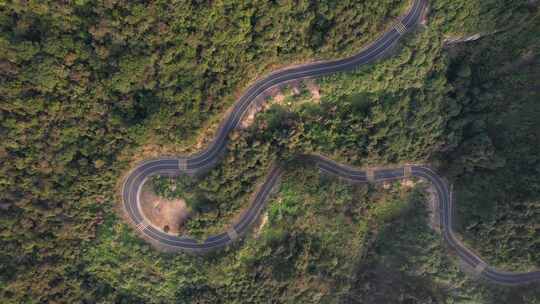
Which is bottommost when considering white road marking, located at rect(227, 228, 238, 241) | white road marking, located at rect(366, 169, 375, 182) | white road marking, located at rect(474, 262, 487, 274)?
white road marking, located at rect(227, 228, 238, 241)

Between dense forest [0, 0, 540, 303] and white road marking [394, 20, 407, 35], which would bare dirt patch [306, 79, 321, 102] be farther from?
white road marking [394, 20, 407, 35]

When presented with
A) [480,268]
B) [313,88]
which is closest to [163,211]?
[313,88]

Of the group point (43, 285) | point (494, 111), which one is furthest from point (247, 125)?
point (494, 111)

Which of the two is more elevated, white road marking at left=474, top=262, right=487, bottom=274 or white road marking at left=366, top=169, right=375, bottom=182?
white road marking at left=366, top=169, right=375, bottom=182

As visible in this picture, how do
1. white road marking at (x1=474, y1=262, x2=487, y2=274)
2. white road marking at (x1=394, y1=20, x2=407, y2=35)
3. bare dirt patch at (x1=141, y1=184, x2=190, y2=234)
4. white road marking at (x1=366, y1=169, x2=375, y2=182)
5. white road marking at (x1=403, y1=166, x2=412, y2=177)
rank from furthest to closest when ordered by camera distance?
white road marking at (x1=474, y1=262, x2=487, y2=274) → white road marking at (x1=403, y1=166, x2=412, y2=177) → white road marking at (x1=366, y1=169, x2=375, y2=182) → bare dirt patch at (x1=141, y1=184, x2=190, y2=234) → white road marking at (x1=394, y1=20, x2=407, y2=35)

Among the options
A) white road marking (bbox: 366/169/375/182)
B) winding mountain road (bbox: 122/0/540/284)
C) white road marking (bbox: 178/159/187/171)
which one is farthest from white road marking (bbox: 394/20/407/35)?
white road marking (bbox: 178/159/187/171)

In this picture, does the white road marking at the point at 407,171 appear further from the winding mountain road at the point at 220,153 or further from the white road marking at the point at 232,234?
the white road marking at the point at 232,234

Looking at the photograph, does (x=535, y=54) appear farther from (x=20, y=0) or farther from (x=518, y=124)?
(x=20, y=0)

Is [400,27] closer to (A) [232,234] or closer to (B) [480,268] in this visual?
(A) [232,234]
